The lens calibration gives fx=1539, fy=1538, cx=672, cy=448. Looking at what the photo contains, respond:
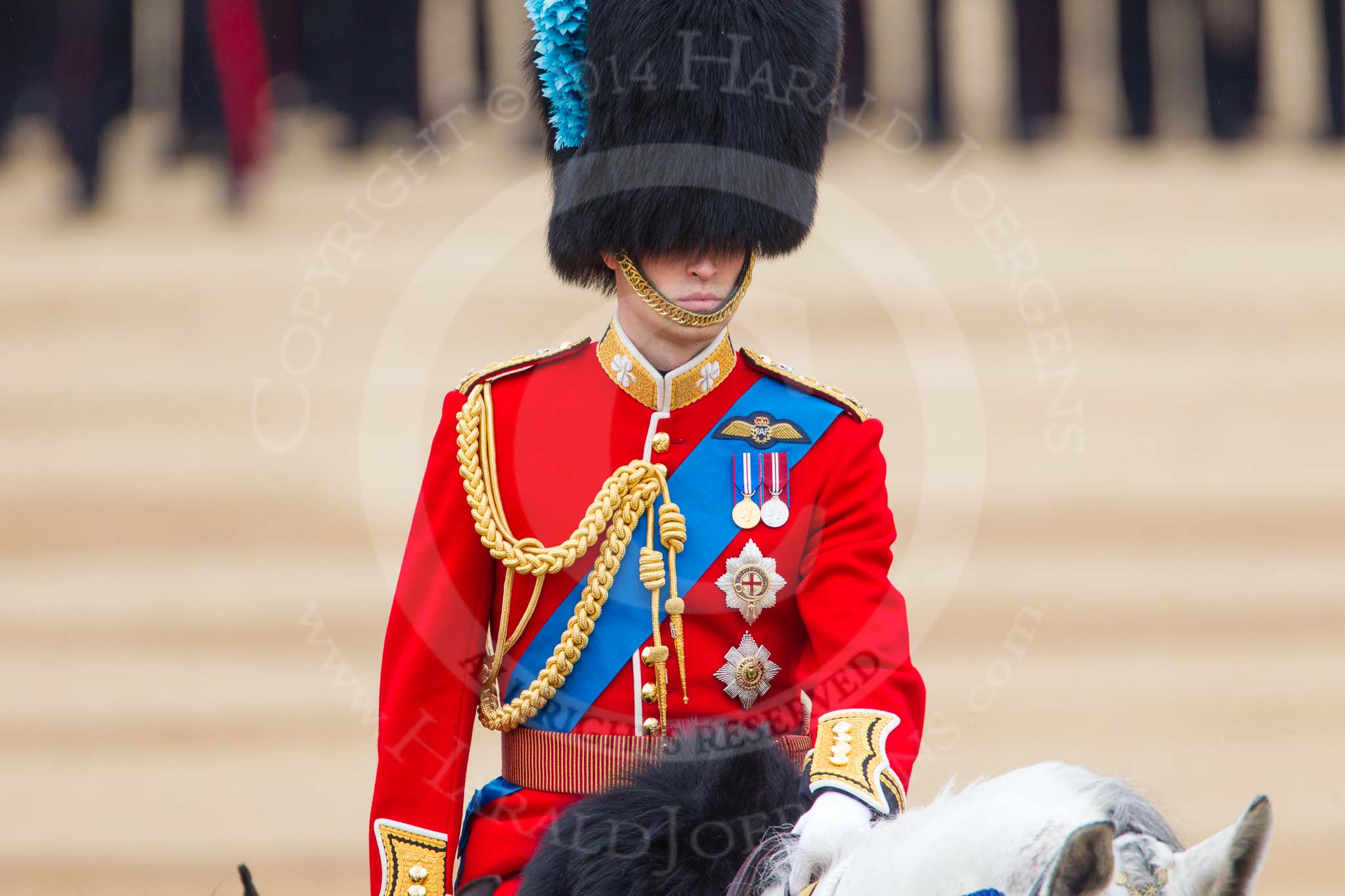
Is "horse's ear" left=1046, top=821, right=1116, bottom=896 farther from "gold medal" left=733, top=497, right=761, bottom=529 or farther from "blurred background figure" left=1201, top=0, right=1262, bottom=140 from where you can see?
"blurred background figure" left=1201, top=0, right=1262, bottom=140

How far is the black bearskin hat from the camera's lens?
2229 millimetres

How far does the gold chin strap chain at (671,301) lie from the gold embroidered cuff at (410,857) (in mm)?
779

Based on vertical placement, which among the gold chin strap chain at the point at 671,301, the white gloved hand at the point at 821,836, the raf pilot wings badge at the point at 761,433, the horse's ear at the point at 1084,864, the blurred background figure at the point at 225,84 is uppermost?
the blurred background figure at the point at 225,84

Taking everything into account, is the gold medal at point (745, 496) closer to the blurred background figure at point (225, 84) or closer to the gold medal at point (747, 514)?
the gold medal at point (747, 514)

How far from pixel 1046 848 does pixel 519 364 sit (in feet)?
3.88

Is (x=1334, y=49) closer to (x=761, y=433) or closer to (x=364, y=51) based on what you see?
(x=364, y=51)

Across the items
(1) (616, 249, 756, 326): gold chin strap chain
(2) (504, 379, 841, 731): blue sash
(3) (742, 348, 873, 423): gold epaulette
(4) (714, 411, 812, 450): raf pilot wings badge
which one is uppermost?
(1) (616, 249, 756, 326): gold chin strap chain

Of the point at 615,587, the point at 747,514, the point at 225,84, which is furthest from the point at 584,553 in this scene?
the point at 225,84

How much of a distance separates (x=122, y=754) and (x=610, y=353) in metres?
2.85

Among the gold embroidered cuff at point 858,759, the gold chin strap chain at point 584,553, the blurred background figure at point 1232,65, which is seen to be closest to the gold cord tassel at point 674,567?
the gold chin strap chain at point 584,553

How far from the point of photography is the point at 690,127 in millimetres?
2299

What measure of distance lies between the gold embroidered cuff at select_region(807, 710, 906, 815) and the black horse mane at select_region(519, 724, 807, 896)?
0.05m

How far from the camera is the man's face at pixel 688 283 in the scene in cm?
213

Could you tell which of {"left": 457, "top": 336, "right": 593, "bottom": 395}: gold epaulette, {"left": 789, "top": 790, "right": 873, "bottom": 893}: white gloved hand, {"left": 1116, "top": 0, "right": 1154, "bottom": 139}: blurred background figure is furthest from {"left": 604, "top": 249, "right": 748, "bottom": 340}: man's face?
{"left": 1116, "top": 0, "right": 1154, "bottom": 139}: blurred background figure
